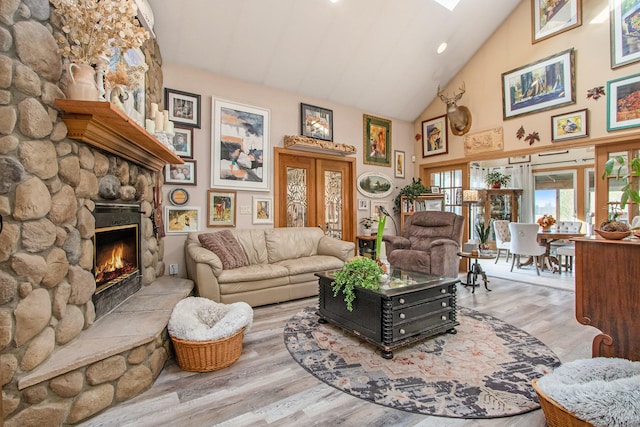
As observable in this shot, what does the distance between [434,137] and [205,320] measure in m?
5.24

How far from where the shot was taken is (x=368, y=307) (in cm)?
239

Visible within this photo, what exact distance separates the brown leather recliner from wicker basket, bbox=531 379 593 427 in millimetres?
2573

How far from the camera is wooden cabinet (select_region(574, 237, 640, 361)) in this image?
5.79ft

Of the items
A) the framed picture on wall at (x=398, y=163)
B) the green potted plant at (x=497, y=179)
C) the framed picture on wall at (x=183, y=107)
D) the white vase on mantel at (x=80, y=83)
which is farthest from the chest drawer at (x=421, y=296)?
the green potted plant at (x=497, y=179)

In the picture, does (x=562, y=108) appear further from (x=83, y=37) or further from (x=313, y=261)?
(x=83, y=37)

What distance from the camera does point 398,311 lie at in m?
2.29

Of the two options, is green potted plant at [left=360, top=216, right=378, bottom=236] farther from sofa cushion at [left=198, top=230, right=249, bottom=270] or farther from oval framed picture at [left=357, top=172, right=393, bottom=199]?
sofa cushion at [left=198, top=230, right=249, bottom=270]

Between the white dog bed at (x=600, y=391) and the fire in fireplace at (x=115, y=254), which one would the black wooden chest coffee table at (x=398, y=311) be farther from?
the fire in fireplace at (x=115, y=254)

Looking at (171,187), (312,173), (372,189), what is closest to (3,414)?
(171,187)

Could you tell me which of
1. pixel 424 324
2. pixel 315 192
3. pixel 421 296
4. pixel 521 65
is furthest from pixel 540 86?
pixel 424 324

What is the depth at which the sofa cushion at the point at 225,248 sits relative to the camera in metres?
3.44

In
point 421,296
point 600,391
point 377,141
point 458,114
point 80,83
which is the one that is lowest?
point 600,391

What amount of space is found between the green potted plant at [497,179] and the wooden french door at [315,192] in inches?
205

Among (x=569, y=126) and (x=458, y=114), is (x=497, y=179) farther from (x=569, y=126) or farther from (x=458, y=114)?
(x=569, y=126)
